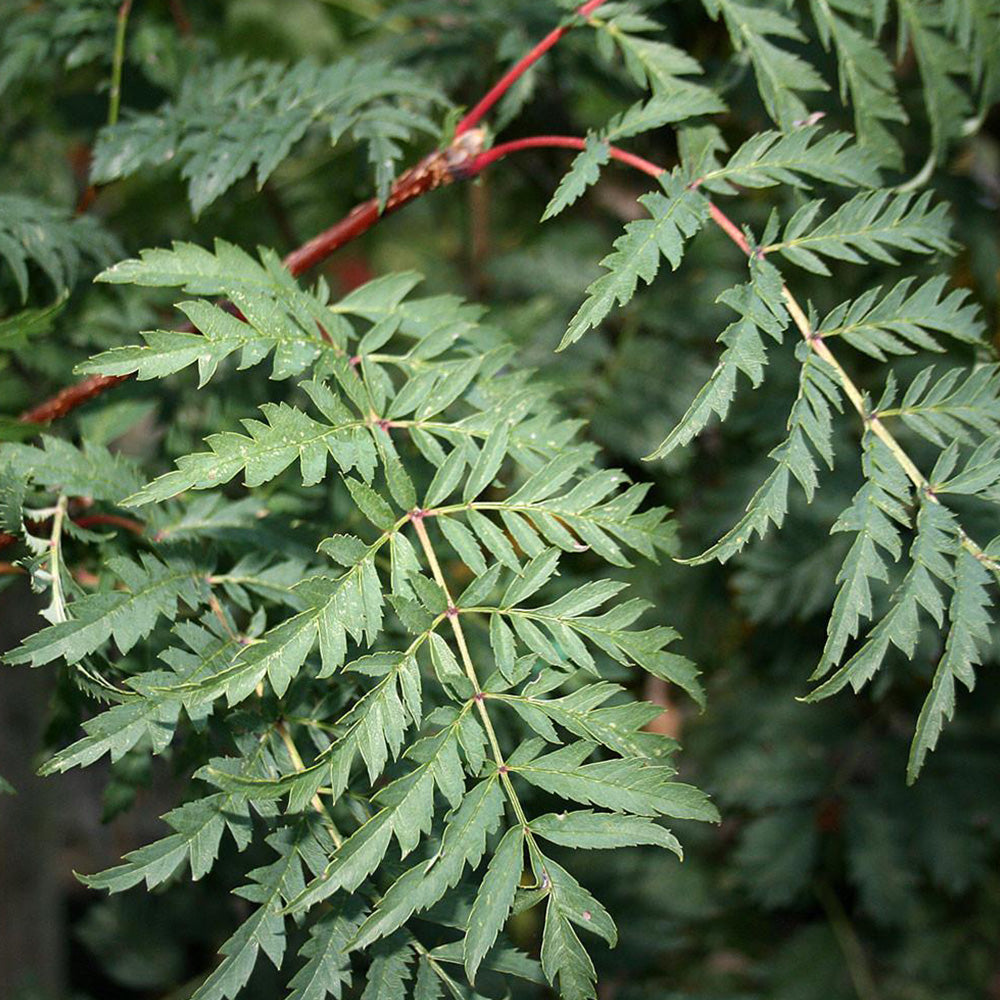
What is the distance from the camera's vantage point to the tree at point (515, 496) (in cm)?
75

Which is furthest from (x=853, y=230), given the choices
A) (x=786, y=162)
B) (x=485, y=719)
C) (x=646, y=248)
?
(x=485, y=719)

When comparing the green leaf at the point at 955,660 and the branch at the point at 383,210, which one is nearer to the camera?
the green leaf at the point at 955,660

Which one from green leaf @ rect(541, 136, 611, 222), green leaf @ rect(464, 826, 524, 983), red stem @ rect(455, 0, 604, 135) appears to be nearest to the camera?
green leaf @ rect(464, 826, 524, 983)

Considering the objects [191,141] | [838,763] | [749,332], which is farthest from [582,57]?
[838,763]

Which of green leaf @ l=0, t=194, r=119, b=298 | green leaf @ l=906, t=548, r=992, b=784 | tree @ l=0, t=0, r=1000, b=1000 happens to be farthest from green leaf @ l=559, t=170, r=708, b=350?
green leaf @ l=0, t=194, r=119, b=298

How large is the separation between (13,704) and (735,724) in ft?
4.17

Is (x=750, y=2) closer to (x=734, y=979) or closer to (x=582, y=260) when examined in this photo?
(x=582, y=260)

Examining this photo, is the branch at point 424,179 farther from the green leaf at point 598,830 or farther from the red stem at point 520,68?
the green leaf at point 598,830

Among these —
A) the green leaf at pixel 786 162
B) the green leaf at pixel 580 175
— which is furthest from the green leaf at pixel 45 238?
the green leaf at pixel 786 162

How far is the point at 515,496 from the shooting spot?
839mm

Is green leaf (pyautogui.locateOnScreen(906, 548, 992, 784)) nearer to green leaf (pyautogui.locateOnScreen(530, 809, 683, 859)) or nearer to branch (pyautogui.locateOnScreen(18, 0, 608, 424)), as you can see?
green leaf (pyautogui.locateOnScreen(530, 809, 683, 859))

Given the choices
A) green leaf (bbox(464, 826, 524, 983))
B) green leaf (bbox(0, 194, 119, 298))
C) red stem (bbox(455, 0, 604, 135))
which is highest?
red stem (bbox(455, 0, 604, 135))

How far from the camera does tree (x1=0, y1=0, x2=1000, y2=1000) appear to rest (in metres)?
0.75

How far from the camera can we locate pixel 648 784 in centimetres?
74
